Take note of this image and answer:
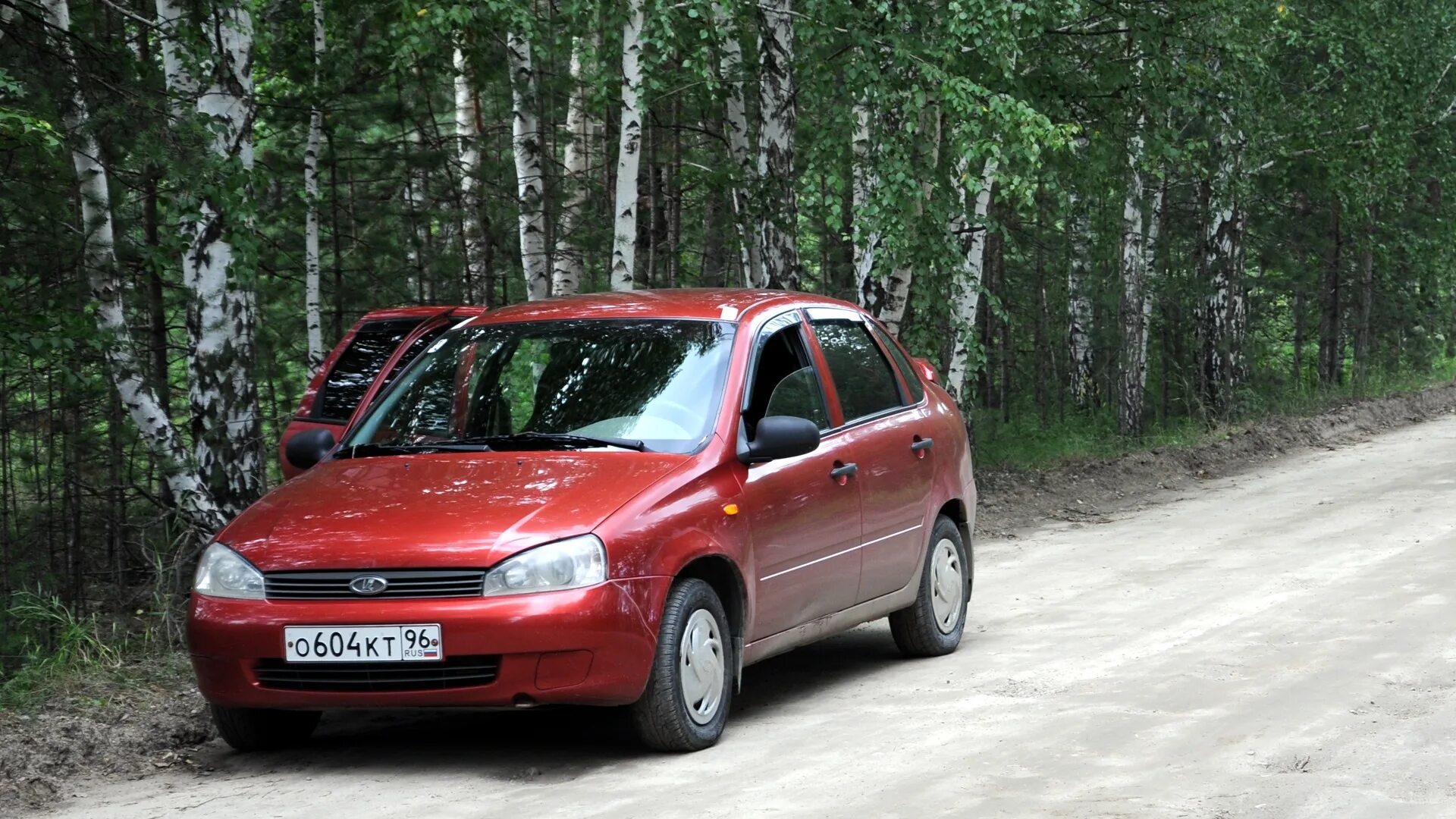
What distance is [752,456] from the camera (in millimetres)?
7012

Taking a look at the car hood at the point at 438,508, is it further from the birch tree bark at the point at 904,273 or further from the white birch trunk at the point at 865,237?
the birch tree bark at the point at 904,273

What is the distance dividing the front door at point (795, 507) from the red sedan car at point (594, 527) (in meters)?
0.01

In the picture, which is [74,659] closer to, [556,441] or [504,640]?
[556,441]

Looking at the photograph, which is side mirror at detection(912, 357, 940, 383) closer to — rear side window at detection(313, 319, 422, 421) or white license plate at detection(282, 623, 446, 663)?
white license plate at detection(282, 623, 446, 663)

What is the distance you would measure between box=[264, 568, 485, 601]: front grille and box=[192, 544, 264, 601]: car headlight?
0.57 ft

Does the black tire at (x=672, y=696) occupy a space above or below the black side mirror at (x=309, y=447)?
below

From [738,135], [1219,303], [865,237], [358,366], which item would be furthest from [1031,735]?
[1219,303]

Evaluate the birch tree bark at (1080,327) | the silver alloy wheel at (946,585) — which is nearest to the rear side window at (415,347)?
the silver alloy wheel at (946,585)

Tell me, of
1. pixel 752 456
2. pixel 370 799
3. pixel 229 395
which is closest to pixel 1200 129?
pixel 229 395

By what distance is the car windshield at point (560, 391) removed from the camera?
23.1ft

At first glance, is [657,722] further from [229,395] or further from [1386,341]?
[1386,341]

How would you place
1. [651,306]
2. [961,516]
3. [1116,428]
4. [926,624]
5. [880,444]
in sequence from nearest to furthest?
[651,306] < [880,444] < [926,624] < [961,516] < [1116,428]

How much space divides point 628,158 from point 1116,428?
1528 centimetres

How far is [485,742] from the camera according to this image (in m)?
6.91
